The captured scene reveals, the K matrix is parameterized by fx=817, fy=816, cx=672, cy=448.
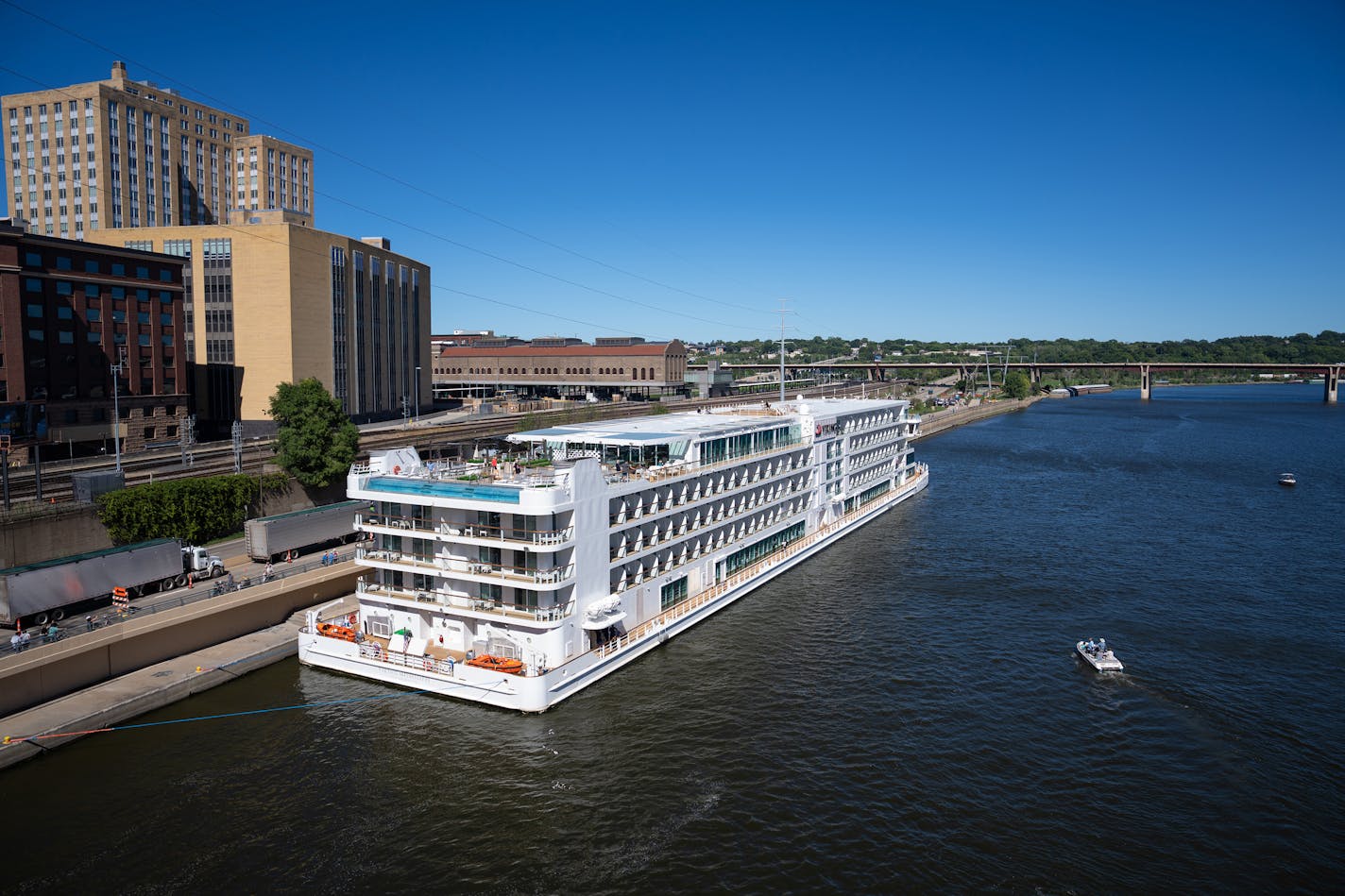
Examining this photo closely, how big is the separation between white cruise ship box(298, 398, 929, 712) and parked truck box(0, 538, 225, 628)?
7586 millimetres

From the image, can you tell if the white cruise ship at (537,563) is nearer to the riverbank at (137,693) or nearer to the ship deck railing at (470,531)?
the ship deck railing at (470,531)

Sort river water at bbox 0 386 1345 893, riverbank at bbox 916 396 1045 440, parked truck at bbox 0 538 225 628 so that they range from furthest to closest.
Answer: riverbank at bbox 916 396 1045 440 < parked truck at bbox 0 538 225 628 < river water at bbox 0 386 1345 893

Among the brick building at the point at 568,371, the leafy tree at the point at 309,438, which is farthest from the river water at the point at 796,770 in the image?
the brick building at the point at 568,371

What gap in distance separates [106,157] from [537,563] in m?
126

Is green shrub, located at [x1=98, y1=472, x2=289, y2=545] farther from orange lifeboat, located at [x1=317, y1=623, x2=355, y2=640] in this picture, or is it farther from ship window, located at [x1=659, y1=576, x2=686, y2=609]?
ship window, located at [x1=659, y1=576, x2=686, y2=609]

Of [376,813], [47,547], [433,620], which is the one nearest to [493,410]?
[47,547]

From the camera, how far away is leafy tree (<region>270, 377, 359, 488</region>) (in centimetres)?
5488

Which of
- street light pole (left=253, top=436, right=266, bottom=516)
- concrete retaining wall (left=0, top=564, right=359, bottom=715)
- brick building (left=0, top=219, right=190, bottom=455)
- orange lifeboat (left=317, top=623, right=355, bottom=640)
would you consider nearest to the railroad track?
street light pole (left=253, top=436, right=266, bottom=516)

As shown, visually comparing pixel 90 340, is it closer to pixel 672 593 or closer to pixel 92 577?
pixel 92 577

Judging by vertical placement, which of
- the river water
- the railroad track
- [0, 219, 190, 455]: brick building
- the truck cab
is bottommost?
the river water

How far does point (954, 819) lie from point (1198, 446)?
115 m

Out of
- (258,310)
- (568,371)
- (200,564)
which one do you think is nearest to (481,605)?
(200,564)

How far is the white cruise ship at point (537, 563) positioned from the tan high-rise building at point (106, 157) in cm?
9222

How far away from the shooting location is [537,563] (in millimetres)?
31188
